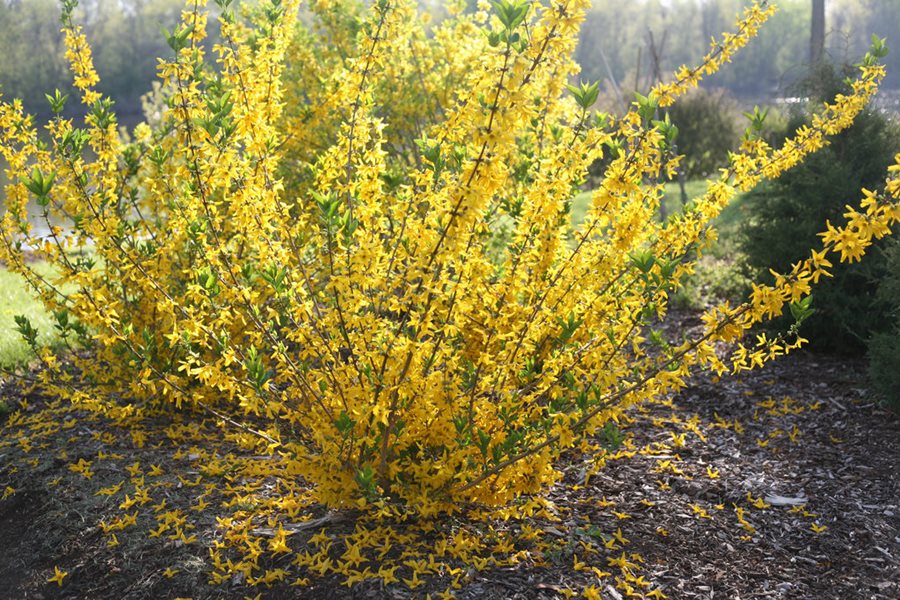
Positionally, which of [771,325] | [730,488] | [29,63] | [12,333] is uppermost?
[29,63]

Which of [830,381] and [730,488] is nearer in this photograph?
[730,488]

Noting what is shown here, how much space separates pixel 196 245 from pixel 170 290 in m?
1.24

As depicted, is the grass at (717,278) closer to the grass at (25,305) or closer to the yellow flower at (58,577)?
the grass at (25,305)

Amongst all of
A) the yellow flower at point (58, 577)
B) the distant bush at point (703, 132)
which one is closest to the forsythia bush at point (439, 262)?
the yellow flower at point (58, 577)

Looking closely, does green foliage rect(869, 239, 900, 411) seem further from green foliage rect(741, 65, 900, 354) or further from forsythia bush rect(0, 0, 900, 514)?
forsythia bush rect(0, 0, 900, 514)

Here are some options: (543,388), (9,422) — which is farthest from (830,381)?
(9,422)

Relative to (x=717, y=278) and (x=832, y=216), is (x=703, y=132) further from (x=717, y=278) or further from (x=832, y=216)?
(x=832, y=216)

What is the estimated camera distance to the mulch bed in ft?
10.1

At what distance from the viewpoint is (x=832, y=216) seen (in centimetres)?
573

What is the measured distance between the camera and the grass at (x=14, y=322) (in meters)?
5.85

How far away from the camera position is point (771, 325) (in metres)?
5.86

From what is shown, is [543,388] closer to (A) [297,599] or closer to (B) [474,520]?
(B) [474,520]

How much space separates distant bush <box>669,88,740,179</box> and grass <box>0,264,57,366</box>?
12.2 metres

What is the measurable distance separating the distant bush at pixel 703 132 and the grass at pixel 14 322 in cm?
1216
